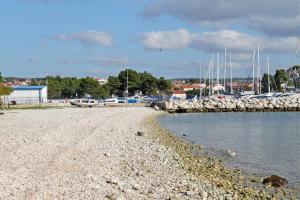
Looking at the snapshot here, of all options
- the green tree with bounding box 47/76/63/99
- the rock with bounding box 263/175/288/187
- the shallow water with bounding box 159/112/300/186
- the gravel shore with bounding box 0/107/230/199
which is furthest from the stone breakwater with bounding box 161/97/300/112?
the rock with bounding box 263/175/288/187

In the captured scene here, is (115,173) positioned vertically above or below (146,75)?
below

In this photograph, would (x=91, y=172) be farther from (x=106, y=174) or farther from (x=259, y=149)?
(x=259, y=149)

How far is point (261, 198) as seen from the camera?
15.4 meters

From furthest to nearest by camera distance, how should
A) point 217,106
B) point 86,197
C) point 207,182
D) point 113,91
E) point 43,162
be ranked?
point 113,91 < point 217,106 < point 43,162 < point 207,182 < point 86,197

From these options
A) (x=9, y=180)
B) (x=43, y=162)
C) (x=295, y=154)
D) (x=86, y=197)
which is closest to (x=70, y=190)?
(x=86, y=197)

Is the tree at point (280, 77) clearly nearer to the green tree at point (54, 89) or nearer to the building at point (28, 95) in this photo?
the green tree at point (54, 89)

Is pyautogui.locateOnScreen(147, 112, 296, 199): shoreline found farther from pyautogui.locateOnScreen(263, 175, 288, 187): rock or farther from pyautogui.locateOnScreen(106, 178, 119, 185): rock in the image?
pyautogui.locateOnScreen(106, 178, 119, 185): rock

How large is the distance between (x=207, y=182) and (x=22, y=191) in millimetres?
6478

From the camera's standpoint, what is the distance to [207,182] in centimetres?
1694

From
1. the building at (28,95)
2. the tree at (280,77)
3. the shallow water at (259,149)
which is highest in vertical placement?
the tree at (280,77)

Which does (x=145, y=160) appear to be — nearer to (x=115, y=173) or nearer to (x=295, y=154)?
(x=115, y=173)

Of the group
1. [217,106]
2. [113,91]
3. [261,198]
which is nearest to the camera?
[261,198]

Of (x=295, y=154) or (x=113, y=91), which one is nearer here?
(x=295, y=154)

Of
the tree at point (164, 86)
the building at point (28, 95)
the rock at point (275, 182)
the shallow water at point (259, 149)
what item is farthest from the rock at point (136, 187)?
the tree at point (164, 86)
